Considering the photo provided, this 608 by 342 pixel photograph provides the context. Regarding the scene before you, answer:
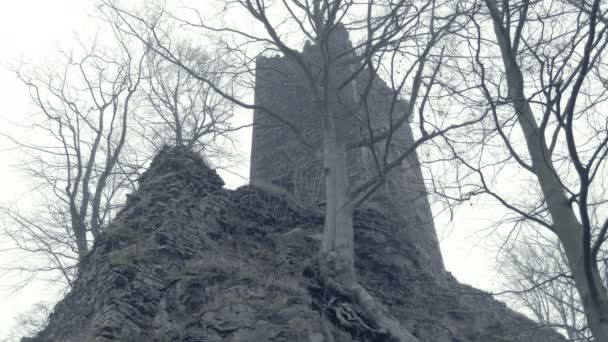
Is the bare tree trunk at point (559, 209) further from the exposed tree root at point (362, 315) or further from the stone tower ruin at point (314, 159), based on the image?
the stone tower ruin at point (314, 159)

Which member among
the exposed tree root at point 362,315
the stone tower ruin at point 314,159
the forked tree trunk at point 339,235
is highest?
the stone tower ruin at point 314,159

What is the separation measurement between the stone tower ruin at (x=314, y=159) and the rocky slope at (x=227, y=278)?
2.65 ft

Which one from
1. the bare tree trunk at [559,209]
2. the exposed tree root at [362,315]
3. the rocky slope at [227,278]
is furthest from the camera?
the exposed tree root at [362,315]

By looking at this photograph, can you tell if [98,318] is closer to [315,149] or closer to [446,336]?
[315,149]

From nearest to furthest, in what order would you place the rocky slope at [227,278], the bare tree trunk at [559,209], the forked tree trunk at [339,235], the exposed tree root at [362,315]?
the bare tree trunk at [559,209] < the rocky slope at [227,278] < the exposed tree root at [362,315] < the forked tree trunk at [339,235]

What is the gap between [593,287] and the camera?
12.8 feet

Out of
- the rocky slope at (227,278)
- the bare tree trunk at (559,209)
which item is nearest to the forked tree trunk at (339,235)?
the rocky slope at (227,278)

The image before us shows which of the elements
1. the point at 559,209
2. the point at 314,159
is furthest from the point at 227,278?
the point at 314,159

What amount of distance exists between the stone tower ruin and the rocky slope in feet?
2.65

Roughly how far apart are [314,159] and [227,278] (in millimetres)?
5321

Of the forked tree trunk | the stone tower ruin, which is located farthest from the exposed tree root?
the stone tower ruin

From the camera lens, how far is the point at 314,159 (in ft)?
38.0

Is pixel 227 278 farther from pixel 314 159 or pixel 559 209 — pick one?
pixel 314 159

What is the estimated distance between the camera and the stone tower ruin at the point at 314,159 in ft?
34.8
